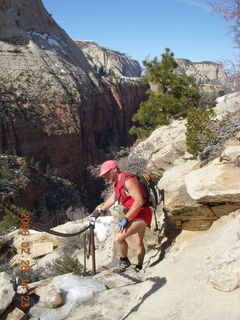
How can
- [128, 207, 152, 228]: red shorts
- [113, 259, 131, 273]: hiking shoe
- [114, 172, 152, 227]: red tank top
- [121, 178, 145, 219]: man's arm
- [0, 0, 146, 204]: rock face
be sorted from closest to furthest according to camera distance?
[121, 178, 145, 219]: man's arm < [114, 172, 152, 227]: red tank top < [128, 207, 152, 228]: red shorts < [113, 259, 131, 273]: hiking shoe < [0, 0, 146, 204]: rock face

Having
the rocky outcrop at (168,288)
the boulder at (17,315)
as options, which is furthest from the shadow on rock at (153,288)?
the boulder at (17,315)

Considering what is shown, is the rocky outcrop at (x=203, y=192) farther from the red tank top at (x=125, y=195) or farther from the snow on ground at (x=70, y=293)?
the snow on ground at (x=70, y=293)

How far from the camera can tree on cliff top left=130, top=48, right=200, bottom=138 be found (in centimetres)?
1381

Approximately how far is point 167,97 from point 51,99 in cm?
2413

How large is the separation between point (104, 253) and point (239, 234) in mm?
4327

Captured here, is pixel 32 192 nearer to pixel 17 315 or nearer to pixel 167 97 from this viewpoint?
pixel 167 97

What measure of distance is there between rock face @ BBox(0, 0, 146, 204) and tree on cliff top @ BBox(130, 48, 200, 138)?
17425 mm

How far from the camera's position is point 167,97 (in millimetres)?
13711

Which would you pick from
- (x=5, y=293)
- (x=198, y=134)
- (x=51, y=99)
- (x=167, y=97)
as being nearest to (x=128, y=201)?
(x=5, y=293)

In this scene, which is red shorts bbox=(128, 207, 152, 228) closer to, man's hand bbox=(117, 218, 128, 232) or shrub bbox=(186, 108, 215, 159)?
man's hand bbox=(117, 218, 128, 232)

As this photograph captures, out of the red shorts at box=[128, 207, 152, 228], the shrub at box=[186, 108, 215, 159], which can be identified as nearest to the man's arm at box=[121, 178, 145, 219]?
the red shorts at box=[128, 207, 152, 228]

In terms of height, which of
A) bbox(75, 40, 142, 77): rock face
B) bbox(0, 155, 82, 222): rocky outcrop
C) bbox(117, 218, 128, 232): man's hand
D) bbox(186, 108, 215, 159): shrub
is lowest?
bbox(0, 155, 82, 222): rocky outcrop

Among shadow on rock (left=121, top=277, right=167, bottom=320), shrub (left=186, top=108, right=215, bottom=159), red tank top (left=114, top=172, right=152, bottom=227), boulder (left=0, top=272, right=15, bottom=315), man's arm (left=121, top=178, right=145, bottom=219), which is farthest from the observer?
shrub (left=186, top=108, right=215, bottom=159)

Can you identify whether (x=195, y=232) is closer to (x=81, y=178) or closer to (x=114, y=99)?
(x=81, y=178)
